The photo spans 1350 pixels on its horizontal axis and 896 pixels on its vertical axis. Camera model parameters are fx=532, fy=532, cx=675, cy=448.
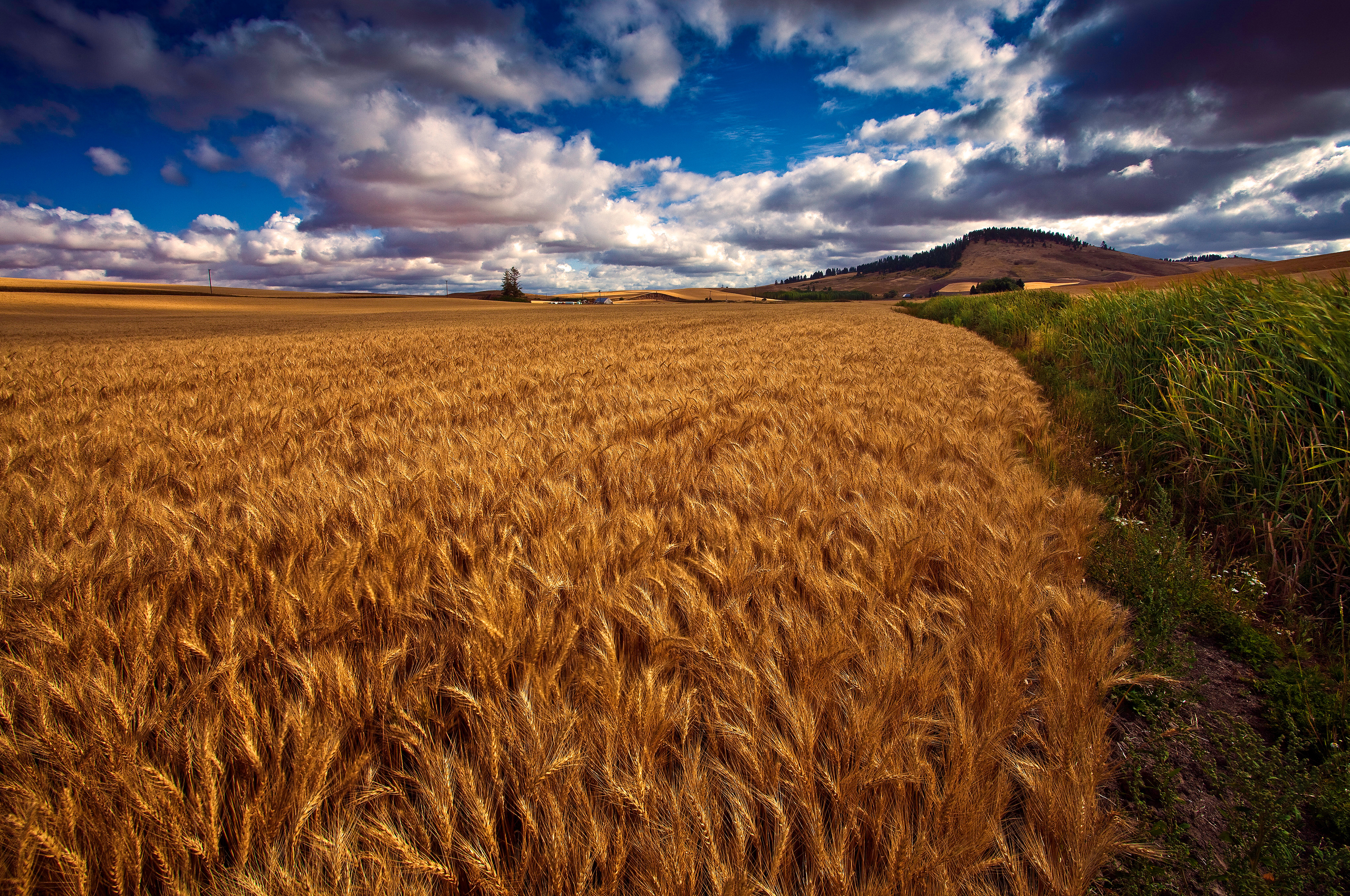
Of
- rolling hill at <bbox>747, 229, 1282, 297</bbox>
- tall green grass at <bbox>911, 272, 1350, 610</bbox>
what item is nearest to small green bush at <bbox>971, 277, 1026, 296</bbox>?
rolling hill at <bbox>747, 229, 1282, 297</bbox>

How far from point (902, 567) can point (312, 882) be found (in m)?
1.82

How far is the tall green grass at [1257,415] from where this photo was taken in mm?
2451

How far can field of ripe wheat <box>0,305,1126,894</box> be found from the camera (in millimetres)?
972

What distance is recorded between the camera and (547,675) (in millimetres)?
1400

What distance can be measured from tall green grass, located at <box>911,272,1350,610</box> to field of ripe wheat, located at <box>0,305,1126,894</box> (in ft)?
2.90

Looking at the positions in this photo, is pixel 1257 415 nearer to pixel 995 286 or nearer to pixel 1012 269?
pixel 995 286

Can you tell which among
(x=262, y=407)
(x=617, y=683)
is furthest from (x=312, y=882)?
(x=262, y=407)

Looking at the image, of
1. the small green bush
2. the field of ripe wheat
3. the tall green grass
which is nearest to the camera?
the field of ripe wheat

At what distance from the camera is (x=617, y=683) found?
1286 mm

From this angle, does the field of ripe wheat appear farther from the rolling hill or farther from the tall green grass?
the rolling hill

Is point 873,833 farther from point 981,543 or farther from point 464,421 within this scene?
point 464,421

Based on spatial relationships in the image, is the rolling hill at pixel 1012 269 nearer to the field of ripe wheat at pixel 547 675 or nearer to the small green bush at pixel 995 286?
the small green bush at pixel 995 286

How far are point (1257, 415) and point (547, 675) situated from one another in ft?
13.6

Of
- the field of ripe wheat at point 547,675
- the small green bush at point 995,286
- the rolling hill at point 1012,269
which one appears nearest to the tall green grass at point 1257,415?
the field of ripe wheat at point 547,675
